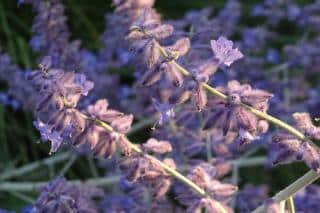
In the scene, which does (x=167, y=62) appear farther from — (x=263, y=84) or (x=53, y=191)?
(x=263, y=84)

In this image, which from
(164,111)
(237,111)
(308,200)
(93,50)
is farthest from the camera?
(93,50)

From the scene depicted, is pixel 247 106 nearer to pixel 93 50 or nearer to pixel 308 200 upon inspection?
pixel 308 200

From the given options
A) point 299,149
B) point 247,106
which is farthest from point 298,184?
point 247,106

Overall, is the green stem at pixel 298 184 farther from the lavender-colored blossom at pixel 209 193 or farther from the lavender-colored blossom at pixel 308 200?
the lavender-colored blossom at pixel 308 200

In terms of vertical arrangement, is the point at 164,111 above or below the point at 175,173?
above

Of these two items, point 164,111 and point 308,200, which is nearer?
point 164,111

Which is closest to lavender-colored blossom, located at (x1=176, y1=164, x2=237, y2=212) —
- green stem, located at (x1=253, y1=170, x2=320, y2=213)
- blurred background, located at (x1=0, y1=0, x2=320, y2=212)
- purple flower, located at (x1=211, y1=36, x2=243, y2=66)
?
green stem, located at (x1=253, y1=170, x2=320, y2=213)

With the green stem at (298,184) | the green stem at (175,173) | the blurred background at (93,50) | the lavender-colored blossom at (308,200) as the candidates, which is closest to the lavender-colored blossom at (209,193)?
the green stem at (175,173)

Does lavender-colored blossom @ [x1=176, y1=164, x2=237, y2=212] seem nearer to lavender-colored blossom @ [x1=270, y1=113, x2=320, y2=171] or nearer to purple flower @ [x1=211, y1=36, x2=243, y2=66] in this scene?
lavender-colored blossom @ [x1=270, y1=113, x2=320, y2=171]
